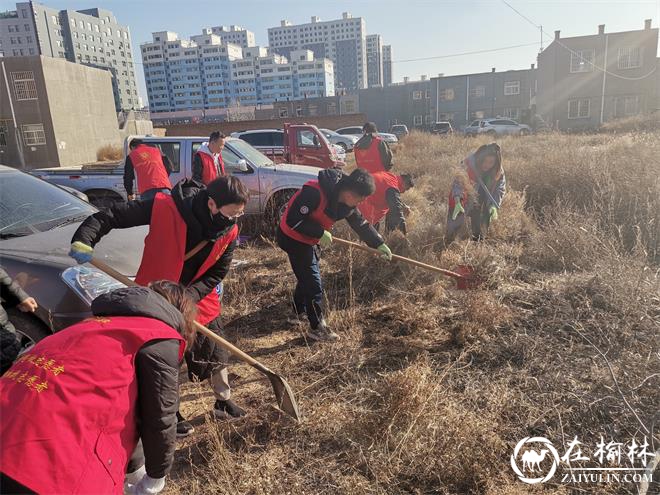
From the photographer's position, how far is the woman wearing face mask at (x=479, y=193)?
217 inches

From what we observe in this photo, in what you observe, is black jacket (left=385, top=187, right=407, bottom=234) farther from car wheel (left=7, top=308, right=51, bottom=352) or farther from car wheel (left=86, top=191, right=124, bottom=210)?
car wheel (left=86, top=191, right=124, bottom=210)

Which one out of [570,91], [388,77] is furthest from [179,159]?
[388,77]

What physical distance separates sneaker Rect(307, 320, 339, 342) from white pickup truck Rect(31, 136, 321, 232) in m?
3.65

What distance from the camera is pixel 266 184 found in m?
7.39

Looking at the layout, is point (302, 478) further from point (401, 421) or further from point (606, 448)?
point (606, 448)

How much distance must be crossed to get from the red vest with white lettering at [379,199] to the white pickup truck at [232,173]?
195cm

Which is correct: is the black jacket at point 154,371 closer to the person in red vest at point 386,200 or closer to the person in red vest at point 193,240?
the person in red vest at point 193,240

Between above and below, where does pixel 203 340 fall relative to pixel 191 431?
above

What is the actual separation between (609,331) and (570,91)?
38.2 meters

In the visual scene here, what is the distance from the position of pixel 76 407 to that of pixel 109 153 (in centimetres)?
3218

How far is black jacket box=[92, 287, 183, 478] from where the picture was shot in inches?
61.6

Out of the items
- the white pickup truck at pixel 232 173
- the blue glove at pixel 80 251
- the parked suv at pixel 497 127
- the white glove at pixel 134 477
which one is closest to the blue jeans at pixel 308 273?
the blue glove at pixel 80 251

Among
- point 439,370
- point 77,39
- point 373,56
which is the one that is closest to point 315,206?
point 439,370

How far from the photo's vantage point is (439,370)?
3.30 metres
